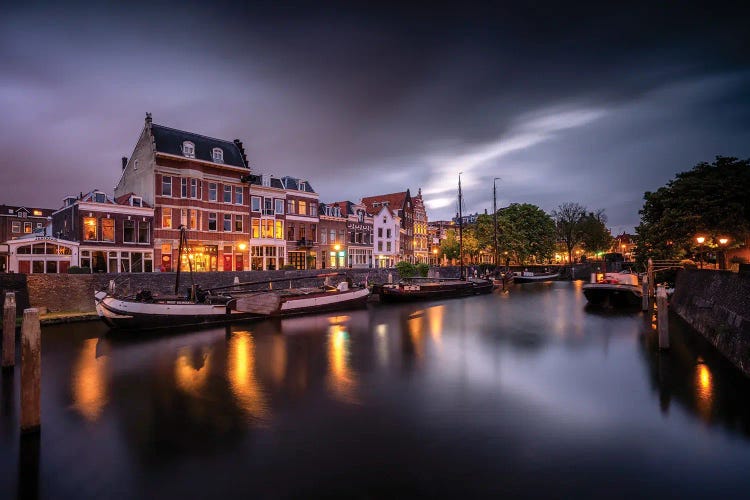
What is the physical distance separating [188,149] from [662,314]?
140ft

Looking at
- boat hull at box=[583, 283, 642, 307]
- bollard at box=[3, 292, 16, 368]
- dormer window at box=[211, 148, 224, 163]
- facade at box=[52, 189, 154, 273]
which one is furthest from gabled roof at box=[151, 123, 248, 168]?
boat hull at box=[583, 283, 642, 307]

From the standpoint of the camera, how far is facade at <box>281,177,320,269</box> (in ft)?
171

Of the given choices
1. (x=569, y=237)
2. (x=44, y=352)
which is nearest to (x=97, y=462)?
(x=44, y=352)

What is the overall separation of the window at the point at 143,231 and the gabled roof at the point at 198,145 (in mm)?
7434

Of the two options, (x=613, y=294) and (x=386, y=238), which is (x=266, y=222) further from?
(x=613, y=294)

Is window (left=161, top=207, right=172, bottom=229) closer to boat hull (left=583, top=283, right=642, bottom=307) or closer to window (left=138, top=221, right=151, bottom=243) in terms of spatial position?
window (left=138, top=221, right=151, bottom=243)

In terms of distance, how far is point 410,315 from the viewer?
32844 mm

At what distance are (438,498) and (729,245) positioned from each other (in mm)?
33406

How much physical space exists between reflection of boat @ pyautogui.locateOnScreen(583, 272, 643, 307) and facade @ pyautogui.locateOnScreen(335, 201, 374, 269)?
111 ft

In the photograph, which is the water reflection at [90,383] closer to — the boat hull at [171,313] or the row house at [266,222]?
the boat hull at [171,313]

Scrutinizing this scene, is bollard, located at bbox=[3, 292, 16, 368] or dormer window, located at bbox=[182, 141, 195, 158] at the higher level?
dormer window, located at bbox=[182, 141, 195, 158]

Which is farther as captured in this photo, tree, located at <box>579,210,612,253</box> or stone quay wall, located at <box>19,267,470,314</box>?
tree, located at <box>579,210,612,253</box>

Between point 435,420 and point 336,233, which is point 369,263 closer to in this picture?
point 336,233

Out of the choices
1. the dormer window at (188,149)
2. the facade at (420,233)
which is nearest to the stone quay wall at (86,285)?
the dormer window at (188,149)
